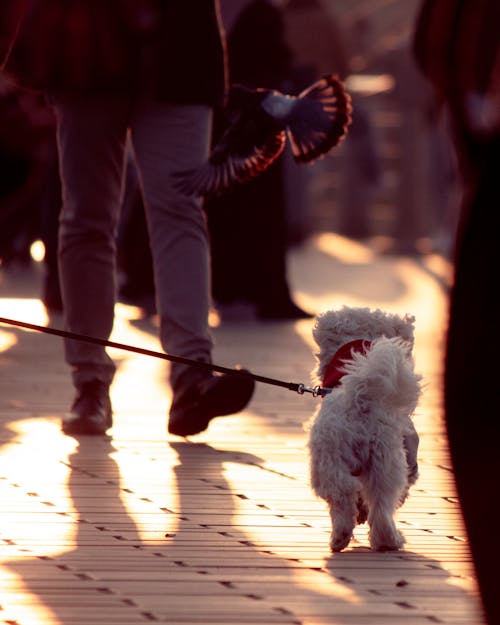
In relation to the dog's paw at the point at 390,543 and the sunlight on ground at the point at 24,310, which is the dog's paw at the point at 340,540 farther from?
the sunlight on ground at the point at 24,310

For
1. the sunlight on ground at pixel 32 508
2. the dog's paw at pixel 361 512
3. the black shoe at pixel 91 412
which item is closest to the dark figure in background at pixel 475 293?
the sunlight on ground at pixel 32 508

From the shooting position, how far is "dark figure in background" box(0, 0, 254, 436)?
15.0ft

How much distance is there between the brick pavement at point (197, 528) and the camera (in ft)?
9.02

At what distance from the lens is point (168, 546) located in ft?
10.6

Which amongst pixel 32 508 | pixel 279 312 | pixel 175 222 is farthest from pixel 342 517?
pixel 279 312

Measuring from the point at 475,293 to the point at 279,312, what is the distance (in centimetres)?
706

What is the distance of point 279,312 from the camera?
8.81m

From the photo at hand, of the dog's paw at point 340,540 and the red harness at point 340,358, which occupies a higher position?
the red harness at point 340,358

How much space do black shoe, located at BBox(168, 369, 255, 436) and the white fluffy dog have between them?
111cm

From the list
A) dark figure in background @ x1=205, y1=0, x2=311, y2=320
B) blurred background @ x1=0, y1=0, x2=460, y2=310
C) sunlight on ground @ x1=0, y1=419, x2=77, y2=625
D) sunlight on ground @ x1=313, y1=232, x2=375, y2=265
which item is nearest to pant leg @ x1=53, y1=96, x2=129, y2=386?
sunlight on ground @ x1=0, y1=419, x2=77, y2=625

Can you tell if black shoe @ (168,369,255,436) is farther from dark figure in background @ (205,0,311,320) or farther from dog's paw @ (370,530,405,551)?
dark figure in background @ (205,0,311,320)

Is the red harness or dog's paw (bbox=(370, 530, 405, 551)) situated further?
the red harness

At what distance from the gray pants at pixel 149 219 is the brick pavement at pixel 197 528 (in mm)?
324

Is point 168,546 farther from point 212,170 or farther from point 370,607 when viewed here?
point 212,170
